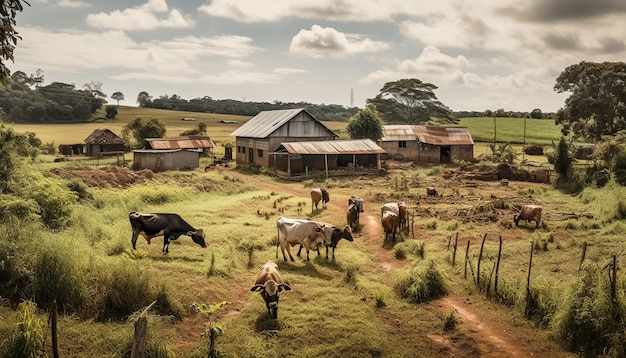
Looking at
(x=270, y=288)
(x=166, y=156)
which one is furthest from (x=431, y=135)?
(x=270, y=288)

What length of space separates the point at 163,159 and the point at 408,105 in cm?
4973

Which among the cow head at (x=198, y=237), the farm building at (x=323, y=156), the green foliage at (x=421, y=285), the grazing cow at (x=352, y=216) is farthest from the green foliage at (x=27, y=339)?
the farm building at (x=323, y=156)

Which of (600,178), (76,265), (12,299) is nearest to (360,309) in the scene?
(76,265)

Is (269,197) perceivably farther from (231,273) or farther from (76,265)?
(76,265)

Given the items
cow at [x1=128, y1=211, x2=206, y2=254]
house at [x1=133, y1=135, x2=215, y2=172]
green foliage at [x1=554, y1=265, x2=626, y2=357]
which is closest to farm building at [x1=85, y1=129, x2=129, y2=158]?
house at [x1=133, y1=135, x2=215, y2=172]

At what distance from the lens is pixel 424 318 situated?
32.6 feet

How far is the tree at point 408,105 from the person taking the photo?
75.4m

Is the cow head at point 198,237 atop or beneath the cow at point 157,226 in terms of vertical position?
beneath

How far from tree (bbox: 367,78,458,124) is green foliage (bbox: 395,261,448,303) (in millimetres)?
67042

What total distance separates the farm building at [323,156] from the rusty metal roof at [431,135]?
9.73 metres

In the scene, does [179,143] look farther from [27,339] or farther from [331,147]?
[27,339]

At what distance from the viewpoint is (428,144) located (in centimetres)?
4753

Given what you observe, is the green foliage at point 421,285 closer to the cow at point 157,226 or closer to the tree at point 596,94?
the cow at point 157,226

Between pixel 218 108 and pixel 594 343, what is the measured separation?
124m
